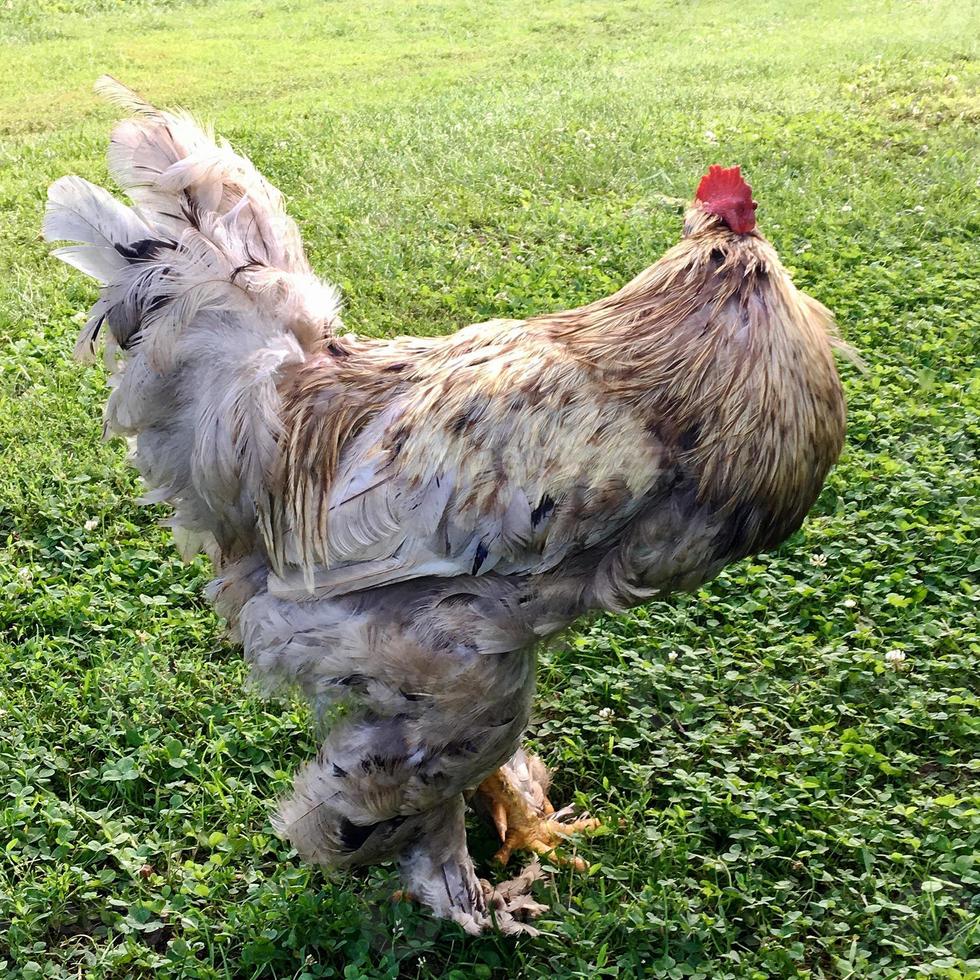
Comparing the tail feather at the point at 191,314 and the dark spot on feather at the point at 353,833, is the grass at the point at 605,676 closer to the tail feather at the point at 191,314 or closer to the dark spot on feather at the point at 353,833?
the dark spot on feather at the point at 353,833

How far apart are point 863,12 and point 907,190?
7.74 metres

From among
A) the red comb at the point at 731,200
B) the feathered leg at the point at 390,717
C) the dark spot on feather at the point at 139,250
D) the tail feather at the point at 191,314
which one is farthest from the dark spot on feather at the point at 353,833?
the red comb at the point at 731,200

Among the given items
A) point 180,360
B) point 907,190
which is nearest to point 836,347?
point 180,360

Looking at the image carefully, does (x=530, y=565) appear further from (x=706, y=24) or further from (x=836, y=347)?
(x=706, y=24)

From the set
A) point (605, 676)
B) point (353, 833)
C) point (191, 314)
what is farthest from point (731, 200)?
point (353, 833)

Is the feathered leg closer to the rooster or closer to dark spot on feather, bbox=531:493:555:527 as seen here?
the rooster

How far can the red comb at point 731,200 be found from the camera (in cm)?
273

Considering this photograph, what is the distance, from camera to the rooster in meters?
2.56

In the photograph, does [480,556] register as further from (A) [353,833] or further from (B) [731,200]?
(B) [731,200]

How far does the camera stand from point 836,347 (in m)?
2.88

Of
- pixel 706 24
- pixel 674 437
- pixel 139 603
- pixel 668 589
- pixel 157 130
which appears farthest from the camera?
pixel 706 24

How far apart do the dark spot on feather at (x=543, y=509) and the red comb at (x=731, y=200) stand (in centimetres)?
90

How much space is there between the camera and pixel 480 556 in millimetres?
2604

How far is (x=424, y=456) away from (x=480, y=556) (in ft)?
1.00
